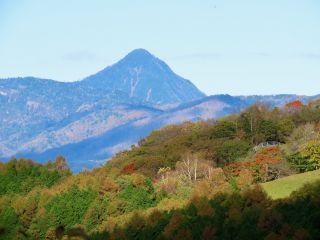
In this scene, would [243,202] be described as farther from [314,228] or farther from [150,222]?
[314,228]

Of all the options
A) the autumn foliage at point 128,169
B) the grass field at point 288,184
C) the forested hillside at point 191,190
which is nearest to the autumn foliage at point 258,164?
the forested hillside at point 191,190

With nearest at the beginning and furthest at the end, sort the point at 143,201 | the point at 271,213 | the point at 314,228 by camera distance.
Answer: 1. the point at 314,228
2. the point at 271,213
3. the point at 143,201

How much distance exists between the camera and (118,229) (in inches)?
2562

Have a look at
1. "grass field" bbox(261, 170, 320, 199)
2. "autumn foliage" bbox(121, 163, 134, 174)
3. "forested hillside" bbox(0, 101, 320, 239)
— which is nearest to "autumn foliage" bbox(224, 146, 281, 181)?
"forested hillside" bbox(0, 101, 320, 239)

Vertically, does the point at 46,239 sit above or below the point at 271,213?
below

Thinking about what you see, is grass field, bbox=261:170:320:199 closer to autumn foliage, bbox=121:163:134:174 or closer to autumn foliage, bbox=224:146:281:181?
autumn foliage, bbox=224:146:281:181

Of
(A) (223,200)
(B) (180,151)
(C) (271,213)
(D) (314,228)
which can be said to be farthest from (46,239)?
(B) (180,151)

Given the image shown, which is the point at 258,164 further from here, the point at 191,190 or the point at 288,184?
the point at 288,184

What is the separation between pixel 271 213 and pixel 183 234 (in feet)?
25.2

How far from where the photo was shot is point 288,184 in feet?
263

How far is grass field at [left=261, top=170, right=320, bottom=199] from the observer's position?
76.1 meters

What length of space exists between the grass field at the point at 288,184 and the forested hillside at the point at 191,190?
10.2ft

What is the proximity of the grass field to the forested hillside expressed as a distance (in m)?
3.11

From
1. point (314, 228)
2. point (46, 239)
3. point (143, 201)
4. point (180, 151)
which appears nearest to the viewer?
point (314, 228)
